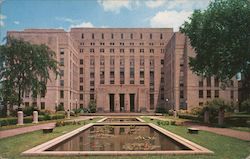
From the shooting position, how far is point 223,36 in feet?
98.0

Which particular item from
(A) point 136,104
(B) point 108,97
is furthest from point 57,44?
(A) point 136,104

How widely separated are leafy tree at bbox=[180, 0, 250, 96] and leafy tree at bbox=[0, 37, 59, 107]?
18.9m

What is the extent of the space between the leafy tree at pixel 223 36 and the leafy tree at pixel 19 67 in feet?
62.2

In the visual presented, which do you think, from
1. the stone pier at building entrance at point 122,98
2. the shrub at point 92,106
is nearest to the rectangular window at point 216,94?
the stone pier at building entrance at point 122,98

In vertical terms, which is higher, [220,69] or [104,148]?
[220,69]

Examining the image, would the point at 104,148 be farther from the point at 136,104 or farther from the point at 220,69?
the point at 136,104

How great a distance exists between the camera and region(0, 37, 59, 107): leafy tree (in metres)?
39.6

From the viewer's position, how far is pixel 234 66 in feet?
99.9

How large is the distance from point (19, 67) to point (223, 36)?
24.0m

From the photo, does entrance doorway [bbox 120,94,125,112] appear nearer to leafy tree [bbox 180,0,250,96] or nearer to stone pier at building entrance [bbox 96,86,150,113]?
stone pier at building entrance [bbox 96,86,150,113]

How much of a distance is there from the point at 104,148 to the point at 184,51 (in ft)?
186

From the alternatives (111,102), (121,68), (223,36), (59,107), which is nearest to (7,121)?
(223,36)

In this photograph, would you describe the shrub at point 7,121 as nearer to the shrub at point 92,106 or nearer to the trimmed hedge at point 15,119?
the trimmed hedge at point 15,119

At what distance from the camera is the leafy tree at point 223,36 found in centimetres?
2894
